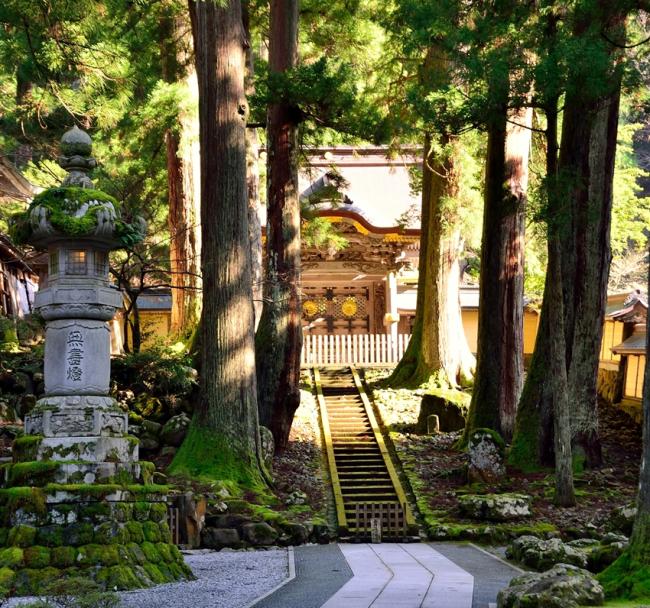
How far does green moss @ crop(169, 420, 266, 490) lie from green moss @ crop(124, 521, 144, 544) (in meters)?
4.46

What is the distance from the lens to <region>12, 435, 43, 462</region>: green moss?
9008 millimetres

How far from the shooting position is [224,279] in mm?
14305

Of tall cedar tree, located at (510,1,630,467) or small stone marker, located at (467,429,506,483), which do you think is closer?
small stone marker, located at (467,429,506,483)

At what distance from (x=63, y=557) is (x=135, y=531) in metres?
0.72

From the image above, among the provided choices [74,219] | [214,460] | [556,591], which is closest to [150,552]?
[74,219]

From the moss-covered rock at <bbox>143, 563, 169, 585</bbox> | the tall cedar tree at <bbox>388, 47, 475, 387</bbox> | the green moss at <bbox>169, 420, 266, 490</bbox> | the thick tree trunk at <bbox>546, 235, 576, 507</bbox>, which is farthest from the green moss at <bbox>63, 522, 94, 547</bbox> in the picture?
the tall cedar tree at <bbox>388, 47, 475, 387</bbox>

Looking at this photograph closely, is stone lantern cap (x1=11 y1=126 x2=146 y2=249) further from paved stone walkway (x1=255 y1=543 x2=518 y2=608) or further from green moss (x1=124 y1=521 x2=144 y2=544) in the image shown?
paved stone walkway (x1=255 y1=543 x2=518 y2=608)

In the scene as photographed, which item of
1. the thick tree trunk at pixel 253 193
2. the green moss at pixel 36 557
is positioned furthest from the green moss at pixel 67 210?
the thick tree trunk at pixel 253 193

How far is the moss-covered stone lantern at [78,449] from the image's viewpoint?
27.7ft

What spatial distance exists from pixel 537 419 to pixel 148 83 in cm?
1068

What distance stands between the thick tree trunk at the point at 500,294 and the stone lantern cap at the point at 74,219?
27.8 feet

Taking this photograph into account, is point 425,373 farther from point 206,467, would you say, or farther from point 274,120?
point 206,467

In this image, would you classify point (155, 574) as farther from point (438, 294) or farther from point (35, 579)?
point (438, 294)

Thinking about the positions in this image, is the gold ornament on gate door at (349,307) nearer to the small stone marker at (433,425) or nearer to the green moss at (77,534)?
the small stone marker at (433,425)
